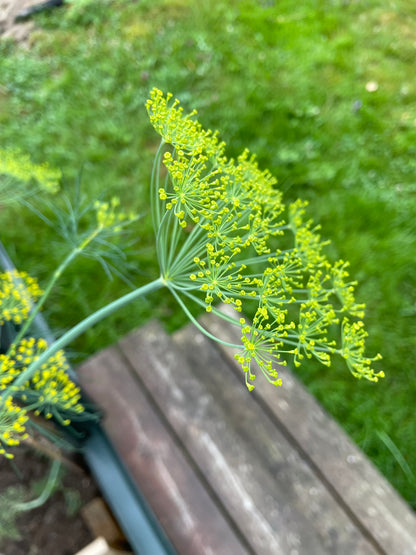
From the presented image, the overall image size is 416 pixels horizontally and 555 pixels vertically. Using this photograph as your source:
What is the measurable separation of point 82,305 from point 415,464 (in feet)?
6.15

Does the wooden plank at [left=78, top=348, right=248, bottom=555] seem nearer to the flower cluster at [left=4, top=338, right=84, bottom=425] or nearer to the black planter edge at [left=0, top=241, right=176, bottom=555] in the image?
the black planter edge at [left=0, top=241, right=176, bottom=555]

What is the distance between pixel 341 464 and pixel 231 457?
384 millimetres

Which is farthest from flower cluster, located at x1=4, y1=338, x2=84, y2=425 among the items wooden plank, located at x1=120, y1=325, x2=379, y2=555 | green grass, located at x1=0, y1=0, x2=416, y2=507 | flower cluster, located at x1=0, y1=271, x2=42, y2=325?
green grass, located at x1=0, y1=0, x2=416, y2=507

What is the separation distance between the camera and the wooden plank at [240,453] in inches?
60.6

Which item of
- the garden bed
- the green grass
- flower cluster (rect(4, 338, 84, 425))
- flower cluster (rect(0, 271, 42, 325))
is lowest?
the garden bed

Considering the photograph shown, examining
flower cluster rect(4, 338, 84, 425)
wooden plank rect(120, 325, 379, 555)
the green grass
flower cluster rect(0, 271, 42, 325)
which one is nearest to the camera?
flower cluster rect(4, 338, 84, 425)

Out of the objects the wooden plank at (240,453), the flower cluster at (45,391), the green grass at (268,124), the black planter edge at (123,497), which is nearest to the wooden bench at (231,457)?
the wooden plank at (240,453)

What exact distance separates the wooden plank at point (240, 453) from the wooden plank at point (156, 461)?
5 centimetres

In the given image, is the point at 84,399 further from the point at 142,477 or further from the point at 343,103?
the point at 343,103

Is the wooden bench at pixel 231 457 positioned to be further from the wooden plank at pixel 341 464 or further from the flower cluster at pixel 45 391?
the flower cluster at pixel 45 391

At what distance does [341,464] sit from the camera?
1644 millimetres

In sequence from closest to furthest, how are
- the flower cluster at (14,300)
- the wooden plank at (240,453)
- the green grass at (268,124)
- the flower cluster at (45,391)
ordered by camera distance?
the flower cluster at (45,391) → the flower cluster at (14,300) → the wooden plank at (240,453) → the green grass at (268,124)

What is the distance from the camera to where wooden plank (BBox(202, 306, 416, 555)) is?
1.54m

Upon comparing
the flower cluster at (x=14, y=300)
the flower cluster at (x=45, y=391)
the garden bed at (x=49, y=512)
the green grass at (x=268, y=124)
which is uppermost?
the green grass at (x=268, y=124)
